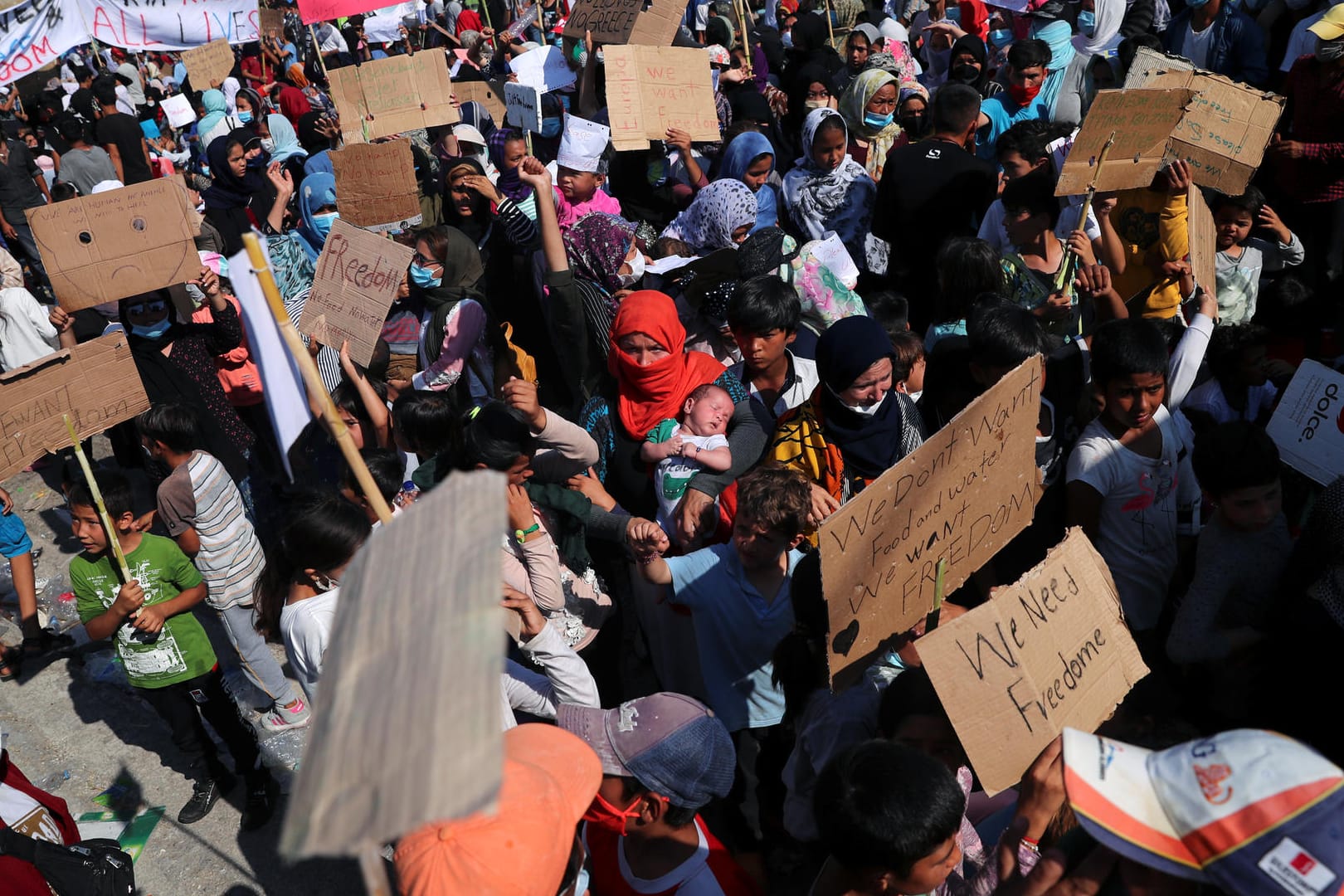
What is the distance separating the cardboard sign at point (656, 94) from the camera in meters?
5.76

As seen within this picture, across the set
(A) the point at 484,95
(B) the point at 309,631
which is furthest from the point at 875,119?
(B) the point at 309,631

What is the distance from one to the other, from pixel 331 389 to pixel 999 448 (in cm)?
318

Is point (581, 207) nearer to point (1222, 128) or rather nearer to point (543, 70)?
point (543, 70)

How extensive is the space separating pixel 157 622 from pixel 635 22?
5.08 meters

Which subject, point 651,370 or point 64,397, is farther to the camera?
point 64,397

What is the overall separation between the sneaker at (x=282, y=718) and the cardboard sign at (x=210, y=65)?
998cm

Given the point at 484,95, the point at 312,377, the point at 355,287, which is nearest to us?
the point at 312,377

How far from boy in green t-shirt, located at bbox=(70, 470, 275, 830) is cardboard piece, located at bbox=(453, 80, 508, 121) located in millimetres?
5314

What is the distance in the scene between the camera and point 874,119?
6195 mm

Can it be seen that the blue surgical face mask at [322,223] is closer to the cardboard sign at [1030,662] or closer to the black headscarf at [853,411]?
the black headscarf at [853,411]

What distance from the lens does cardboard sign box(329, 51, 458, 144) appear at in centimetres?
702

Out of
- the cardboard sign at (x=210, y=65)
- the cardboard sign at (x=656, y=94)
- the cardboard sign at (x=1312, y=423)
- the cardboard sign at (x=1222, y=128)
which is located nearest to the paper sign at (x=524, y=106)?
the cardboard sign at (x=656, y=94)

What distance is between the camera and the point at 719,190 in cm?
486

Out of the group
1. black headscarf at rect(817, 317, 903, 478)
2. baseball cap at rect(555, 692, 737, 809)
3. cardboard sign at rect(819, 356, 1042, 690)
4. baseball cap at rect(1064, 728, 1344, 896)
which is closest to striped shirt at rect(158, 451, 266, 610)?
baseball cap at rect(555, 692, 737, 809)
